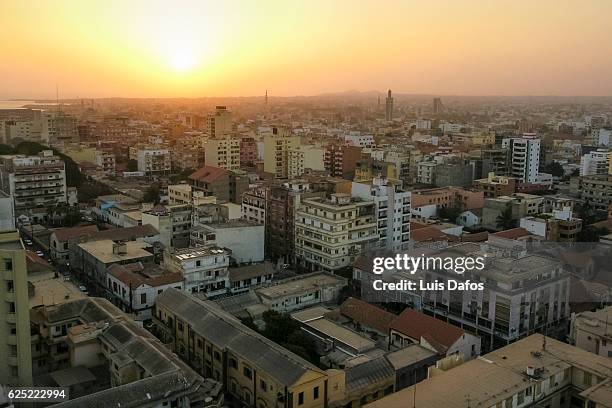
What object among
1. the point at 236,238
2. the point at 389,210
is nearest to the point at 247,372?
the point at 236,238

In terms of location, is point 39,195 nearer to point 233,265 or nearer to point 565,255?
point 233,265

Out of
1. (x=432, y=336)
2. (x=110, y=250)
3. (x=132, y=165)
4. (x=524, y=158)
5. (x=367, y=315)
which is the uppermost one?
(x=524, y=158)

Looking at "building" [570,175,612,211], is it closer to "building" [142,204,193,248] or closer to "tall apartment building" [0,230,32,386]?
"building" [142,204,193,248]

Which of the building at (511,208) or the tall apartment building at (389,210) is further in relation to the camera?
the building at (511,208)

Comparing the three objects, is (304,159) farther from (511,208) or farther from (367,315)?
(367,315)

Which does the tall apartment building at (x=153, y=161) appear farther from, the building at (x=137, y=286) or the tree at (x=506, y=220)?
the building at (x=137, y=286)

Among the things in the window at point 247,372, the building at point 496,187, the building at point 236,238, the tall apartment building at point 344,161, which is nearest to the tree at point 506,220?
the building at point 496,187
